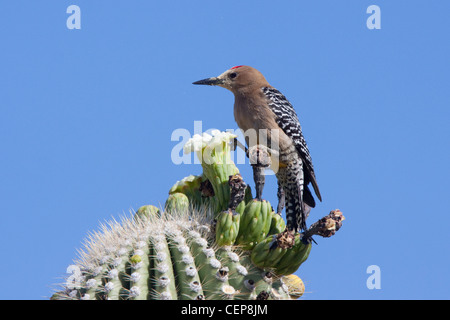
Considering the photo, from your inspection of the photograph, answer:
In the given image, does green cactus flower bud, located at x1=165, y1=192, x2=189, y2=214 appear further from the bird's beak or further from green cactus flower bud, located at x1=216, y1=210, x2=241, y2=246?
the bird's beak

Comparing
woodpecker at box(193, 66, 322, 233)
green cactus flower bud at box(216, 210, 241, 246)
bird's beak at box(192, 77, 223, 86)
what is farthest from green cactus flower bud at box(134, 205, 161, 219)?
bird's beak at box(192, 77, 223, 86)

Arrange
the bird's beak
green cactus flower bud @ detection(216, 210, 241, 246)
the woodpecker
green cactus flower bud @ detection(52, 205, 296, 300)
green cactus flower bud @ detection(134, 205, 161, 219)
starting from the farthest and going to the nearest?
the bird's beak
the woodpecker
green cactus flower bud @ detection(134, 205, 161, 219)
green cactus flower bud @ detection(216, 210, 241, 246)
green cactus flower bud @ detection(52, 205, 296, 300)

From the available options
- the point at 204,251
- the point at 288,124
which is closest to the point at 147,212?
the point at 204,251

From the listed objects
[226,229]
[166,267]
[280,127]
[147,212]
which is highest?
[280,127]

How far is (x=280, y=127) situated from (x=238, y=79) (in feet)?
2.66

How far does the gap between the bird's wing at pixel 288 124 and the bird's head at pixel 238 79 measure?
7.9 inches

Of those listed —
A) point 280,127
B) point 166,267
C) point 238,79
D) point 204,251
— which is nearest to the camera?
point 166,267

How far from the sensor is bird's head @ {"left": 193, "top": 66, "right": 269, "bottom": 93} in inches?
294

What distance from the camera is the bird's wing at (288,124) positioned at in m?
7.32

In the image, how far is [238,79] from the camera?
7484 mm

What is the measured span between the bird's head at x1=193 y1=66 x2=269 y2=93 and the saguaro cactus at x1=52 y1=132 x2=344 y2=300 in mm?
2825

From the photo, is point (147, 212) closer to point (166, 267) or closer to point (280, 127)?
point (166, 267)
